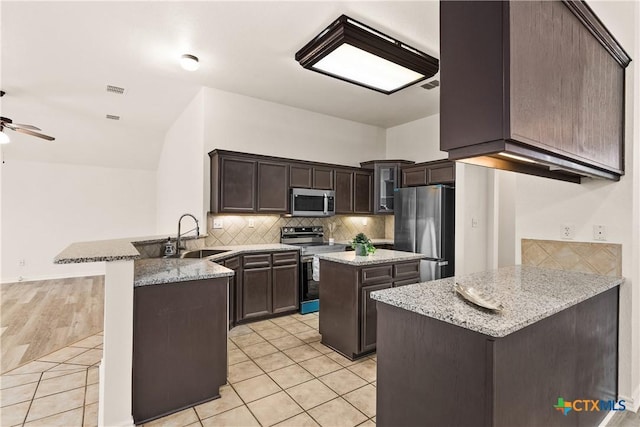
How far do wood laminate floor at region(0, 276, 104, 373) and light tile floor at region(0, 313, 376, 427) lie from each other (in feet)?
0.96

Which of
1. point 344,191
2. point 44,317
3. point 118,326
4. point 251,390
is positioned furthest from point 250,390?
point 44,317

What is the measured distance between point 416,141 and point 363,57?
9.20 ft

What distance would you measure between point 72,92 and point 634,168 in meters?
6.02

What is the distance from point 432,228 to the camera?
4348 millimetres

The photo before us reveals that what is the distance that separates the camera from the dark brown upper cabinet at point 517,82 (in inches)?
44.7

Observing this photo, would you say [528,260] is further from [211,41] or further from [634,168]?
[211,41]

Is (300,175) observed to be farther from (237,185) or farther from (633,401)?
(633,401)

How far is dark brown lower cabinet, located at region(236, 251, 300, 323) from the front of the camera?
12.3ft

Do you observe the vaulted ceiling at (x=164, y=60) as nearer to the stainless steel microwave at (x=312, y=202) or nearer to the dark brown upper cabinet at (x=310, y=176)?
the dark brown upper cabinet at (x=310, y=176)

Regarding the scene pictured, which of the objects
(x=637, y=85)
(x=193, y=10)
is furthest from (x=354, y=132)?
(x=637, y=85)

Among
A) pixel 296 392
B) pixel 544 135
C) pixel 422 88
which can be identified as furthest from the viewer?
pixel 422 88

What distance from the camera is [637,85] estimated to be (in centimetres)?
215

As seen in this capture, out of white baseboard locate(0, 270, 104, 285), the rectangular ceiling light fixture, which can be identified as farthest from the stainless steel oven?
white baseboard locate(0, 270, 104, 285)

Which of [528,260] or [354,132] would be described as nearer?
[528,260]
